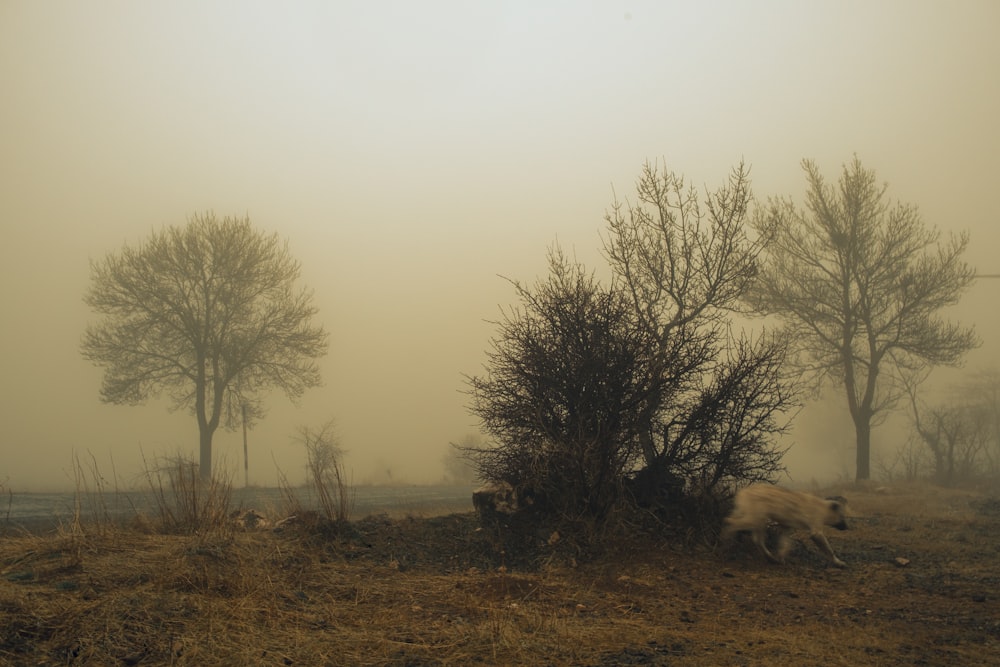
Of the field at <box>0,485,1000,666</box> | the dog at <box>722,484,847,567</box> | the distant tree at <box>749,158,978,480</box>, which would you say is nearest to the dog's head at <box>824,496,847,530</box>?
the dog at <box>722,484,847,567</box>

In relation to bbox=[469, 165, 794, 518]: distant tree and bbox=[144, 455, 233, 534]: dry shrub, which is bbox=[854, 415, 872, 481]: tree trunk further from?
bbox=[144, 455, 233, 534]: dry shrub

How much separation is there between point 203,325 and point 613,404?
836 inches

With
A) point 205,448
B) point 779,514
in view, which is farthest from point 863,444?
point 205,448

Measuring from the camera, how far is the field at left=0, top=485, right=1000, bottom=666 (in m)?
4.49

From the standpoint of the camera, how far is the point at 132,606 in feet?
16.0

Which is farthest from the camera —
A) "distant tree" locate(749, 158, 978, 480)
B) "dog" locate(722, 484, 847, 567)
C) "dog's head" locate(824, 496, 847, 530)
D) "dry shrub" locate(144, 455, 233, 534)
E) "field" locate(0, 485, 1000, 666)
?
"distant tree" locate(749, 158, 978, 480)

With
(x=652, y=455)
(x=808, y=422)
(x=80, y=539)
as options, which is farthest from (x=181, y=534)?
(x=808, y=422)

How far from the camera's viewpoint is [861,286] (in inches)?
872

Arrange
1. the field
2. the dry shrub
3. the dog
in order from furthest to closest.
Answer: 1. the dog
2. the dry shrub
3. the field

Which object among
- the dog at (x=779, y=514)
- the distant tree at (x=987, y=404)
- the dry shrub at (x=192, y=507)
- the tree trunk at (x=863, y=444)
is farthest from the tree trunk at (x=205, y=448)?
the distant tree at (x=987, y=404)

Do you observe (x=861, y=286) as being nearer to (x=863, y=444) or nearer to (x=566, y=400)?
(x=863, y=444)

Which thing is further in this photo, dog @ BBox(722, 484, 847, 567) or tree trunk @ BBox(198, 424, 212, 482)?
tree trunk @ BBox(198, 424, 212, 482)

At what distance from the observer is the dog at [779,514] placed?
789 centimetres

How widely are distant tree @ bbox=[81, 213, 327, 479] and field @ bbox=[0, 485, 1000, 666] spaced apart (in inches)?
742
